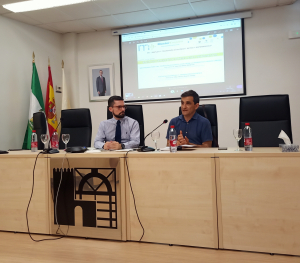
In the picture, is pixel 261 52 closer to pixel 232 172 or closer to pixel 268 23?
pixel 268 23

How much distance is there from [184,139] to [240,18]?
7.68ft

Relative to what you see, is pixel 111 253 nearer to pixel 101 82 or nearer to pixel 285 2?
pixel 101 82

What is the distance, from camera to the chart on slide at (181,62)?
422 centimetres

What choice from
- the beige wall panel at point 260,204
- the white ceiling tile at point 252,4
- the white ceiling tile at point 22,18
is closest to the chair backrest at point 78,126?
the white ceiling tile at point 22,18

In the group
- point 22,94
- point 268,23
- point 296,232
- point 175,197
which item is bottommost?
point 296,232

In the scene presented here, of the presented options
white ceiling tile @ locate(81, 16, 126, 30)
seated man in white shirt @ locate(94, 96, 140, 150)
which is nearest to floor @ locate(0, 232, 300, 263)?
seated man in white shirt @ locate(94, 96, 140, 150)

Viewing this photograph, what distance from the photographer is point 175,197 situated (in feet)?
6.24

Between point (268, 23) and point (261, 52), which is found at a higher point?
point (268, 23)

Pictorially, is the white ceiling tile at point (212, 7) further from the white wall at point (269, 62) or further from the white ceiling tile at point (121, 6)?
the white ceiling tile at point (121, 6)

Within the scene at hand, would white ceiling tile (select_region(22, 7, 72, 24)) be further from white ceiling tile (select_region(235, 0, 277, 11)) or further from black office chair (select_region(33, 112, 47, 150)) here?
white ceiling tile (select_region(235, 0, 277, 11))

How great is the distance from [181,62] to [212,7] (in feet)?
2.78

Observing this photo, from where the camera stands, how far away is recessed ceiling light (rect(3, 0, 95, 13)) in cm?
354

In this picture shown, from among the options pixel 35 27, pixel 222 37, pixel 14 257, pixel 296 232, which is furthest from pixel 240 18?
pixel 14 257

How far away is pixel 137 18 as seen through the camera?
13.7ft
